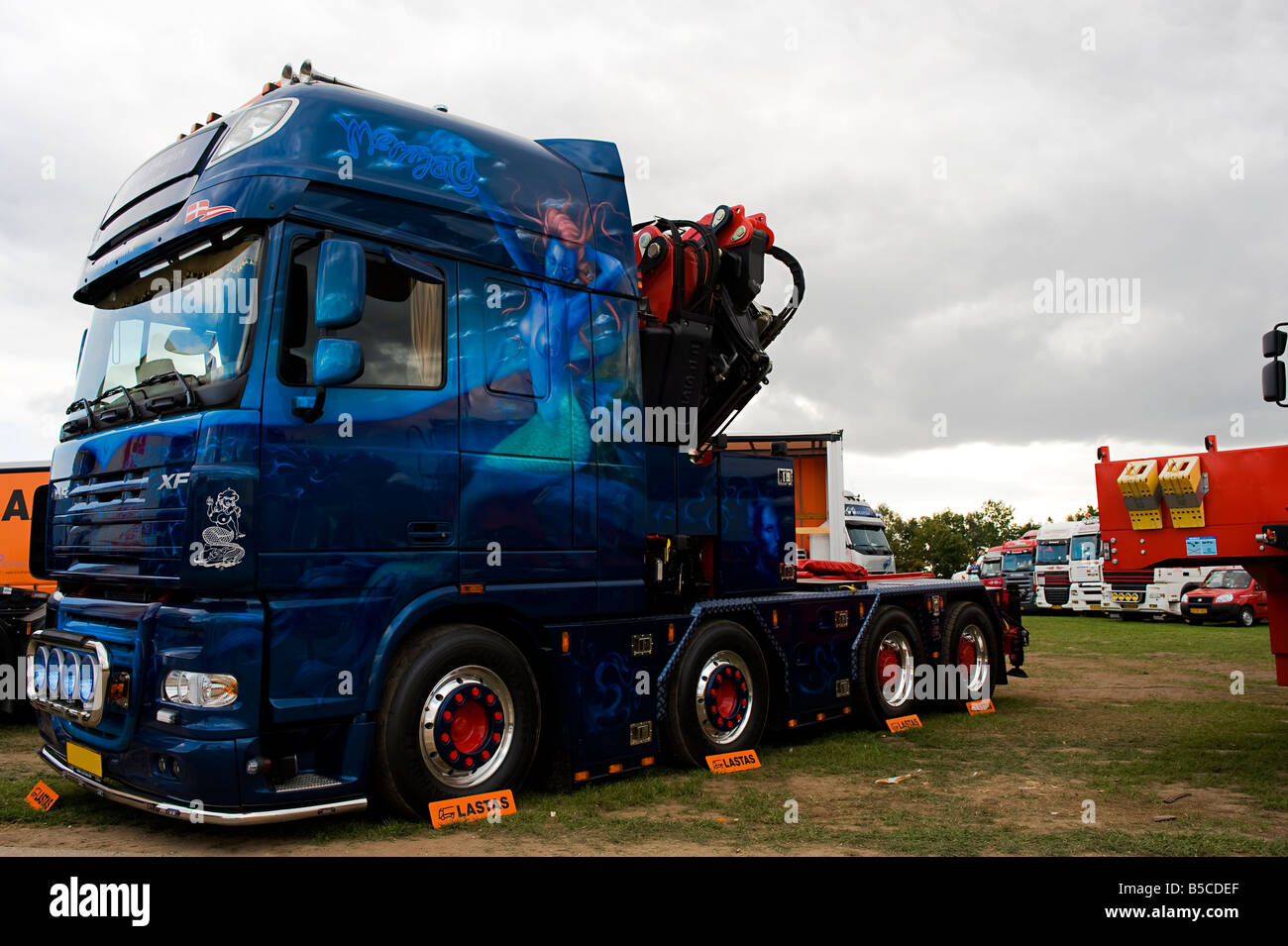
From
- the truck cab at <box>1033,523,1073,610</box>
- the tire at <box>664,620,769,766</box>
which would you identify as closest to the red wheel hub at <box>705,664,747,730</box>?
the tire at <box>664,620,769,766</box>

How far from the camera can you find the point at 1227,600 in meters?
27.4

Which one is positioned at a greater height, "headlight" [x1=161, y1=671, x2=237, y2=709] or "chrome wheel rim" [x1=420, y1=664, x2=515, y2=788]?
"headlight" [x1=161, y1=671, x2=237, y2=709]

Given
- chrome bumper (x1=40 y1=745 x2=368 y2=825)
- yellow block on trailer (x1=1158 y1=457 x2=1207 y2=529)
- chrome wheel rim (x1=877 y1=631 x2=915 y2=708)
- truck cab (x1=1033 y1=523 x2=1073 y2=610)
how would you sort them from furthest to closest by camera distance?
truck cab (x1=1033 y1=523 x2=1073 y2=610) → chrome wheel rim (x1=877 y1=631 x2=915 y2=708) → yellow block on trailer (x1=1158 y1=457 x2=1207 y2=529) → chrome bumper (x1=40 y1=745 x2=368 y2=825)

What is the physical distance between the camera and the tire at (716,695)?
24.2ft

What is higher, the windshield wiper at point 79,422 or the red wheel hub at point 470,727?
the windshield wiper at point 79,422

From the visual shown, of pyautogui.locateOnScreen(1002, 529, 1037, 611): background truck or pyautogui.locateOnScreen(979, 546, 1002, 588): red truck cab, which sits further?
pyautogui.locateOnScreen(979, 546, 1002, 588): red truck cab

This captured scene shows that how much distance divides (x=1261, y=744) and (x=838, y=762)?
12.6 ft

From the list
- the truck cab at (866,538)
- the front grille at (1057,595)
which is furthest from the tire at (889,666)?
the front grille at (1057,595)

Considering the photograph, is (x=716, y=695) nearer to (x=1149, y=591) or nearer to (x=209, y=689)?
(x=209, y=689)

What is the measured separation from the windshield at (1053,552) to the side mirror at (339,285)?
3310 centimetres

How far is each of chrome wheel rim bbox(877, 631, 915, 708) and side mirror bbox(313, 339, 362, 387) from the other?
251 inches

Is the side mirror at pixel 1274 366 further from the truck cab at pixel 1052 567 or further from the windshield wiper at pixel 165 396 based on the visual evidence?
the truck cab at pixel 1052 567

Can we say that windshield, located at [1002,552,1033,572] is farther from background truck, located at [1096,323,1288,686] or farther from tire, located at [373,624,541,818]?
tire, located at [373,624,541,818]

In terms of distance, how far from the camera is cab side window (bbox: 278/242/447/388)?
5375 mm
